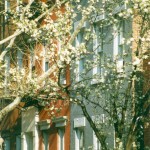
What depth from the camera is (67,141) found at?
33.4m

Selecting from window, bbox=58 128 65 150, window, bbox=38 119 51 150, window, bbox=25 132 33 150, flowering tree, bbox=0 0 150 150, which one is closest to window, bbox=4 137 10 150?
window, bbox=25 132 33 150

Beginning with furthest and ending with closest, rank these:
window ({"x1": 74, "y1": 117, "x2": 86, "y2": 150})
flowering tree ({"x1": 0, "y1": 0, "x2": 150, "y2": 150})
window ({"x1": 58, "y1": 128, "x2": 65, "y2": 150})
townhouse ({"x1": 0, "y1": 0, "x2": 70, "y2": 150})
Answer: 1. window ({"x1": 58, "y1": 128, "x2": 65, "y2": 150})
2. townhouse ({"x1": 0, "y1": 0, "x2": 70, "y2": 150})
3. window ({"x1": 74, "y1": 117, "x2": 86, "y2": 150})
4. flowering tree ({"x1": 0, "y1": 0, "x2": 150, "y2": 150})

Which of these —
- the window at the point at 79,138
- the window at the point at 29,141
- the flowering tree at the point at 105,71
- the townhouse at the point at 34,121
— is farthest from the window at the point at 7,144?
the flowering tree at the point at 105,71

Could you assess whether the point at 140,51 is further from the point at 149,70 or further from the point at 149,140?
the point at 149,140

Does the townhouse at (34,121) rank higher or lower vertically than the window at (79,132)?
higher

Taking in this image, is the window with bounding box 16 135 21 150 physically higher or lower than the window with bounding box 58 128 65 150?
higher

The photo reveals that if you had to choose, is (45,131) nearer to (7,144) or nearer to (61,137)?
(61,137)

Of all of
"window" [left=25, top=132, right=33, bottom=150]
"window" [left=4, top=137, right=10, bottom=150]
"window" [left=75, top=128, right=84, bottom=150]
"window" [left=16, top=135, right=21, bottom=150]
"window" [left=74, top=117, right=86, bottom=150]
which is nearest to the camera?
"window" [left=74, top=117, right=86, bottom=150]

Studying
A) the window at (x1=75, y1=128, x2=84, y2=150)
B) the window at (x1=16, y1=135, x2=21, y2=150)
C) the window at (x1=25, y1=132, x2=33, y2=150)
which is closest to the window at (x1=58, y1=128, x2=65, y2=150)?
the window at (x1=75, y1=128, x2=84, y2=150)

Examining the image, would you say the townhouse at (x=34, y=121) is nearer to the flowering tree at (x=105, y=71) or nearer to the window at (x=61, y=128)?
the window at (x=61, y=128)

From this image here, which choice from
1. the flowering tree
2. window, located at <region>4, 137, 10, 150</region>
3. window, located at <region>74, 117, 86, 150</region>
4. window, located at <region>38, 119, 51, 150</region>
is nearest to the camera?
the flowering tree

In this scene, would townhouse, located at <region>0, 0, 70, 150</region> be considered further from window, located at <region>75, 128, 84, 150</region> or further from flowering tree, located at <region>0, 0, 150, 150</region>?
flowering tree, located at <region>0, 0, 150, 150</region>

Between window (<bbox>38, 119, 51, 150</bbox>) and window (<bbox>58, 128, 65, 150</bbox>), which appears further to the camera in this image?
window (<bbox>38, 119, 51, 150</bbox>)

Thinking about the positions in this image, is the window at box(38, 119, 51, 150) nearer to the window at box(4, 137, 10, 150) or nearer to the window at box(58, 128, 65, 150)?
the window at box(58, 128, 65, 150)
